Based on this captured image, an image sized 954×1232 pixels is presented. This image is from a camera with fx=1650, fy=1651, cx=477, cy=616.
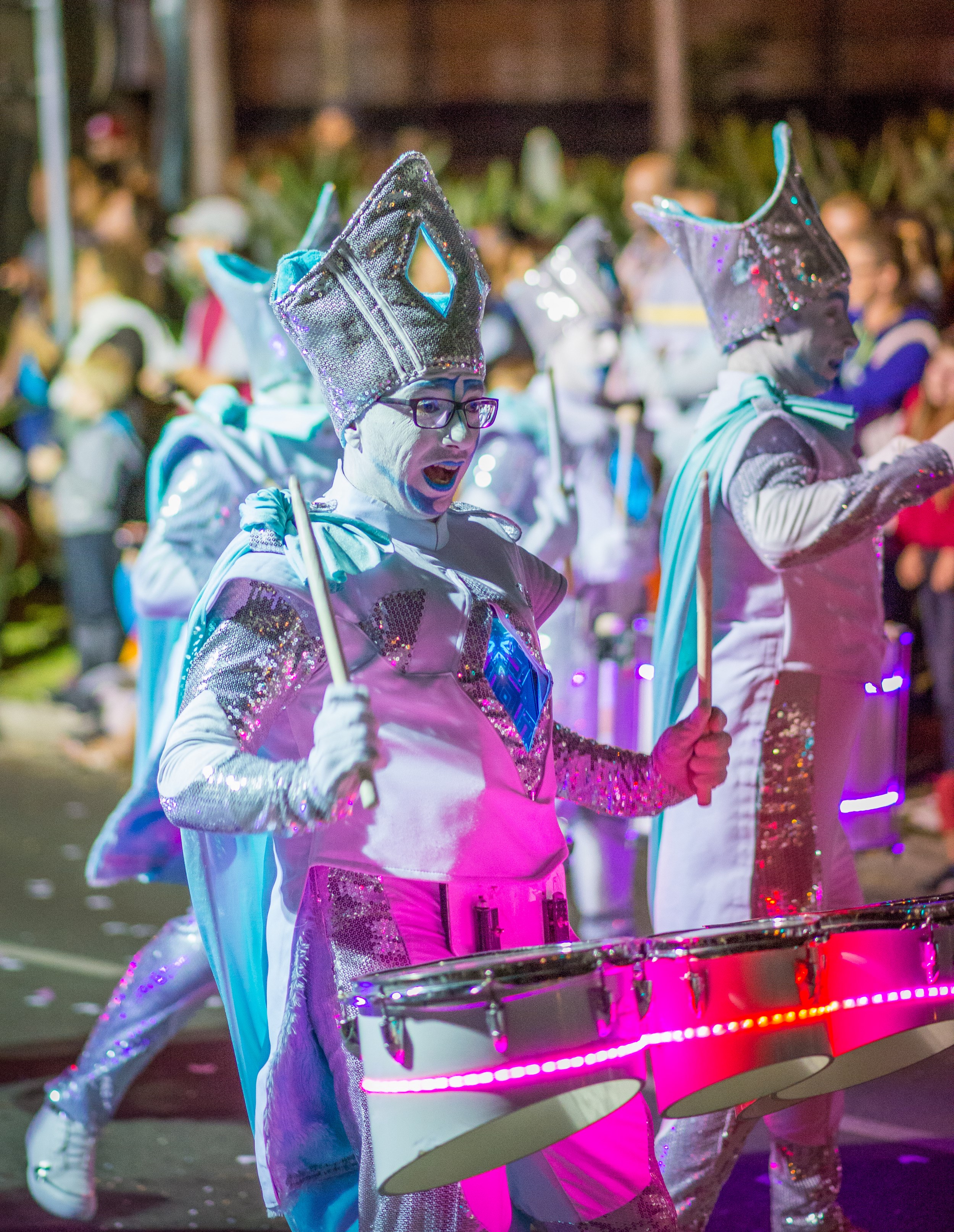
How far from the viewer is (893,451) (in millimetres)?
3250

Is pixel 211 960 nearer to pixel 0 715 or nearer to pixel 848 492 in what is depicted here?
pixel 848 492

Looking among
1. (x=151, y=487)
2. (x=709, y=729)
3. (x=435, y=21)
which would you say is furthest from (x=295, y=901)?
(x=435, y=21)

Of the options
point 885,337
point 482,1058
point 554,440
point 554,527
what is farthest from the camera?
point 885,337

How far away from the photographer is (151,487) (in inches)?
162

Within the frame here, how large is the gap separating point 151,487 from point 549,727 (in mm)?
1921

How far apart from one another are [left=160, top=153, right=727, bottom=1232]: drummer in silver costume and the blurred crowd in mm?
1993

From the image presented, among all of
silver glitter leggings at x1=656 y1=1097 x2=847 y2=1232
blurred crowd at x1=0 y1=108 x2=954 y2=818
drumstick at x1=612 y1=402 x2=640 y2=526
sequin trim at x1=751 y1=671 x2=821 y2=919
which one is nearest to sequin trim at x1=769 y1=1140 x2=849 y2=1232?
silver glitter leggings at x1=656 y1=1097 x2=847 y2=1232

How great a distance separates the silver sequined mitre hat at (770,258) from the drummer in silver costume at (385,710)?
112 cm

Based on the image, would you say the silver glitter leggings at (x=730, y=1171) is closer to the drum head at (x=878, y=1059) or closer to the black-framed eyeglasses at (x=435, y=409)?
the drum head at (x=878, y=1059)

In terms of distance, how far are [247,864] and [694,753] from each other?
2.38 feet

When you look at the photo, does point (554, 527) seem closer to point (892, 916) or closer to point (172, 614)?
point (172, 614)

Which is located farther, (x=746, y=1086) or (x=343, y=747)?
(x=746, y=1086)

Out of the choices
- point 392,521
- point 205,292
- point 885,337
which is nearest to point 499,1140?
point 392,521

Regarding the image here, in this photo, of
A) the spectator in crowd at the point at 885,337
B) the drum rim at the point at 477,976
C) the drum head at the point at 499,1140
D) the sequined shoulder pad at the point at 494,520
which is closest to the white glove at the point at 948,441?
the sequined shoulder pad at the point at 494,520
